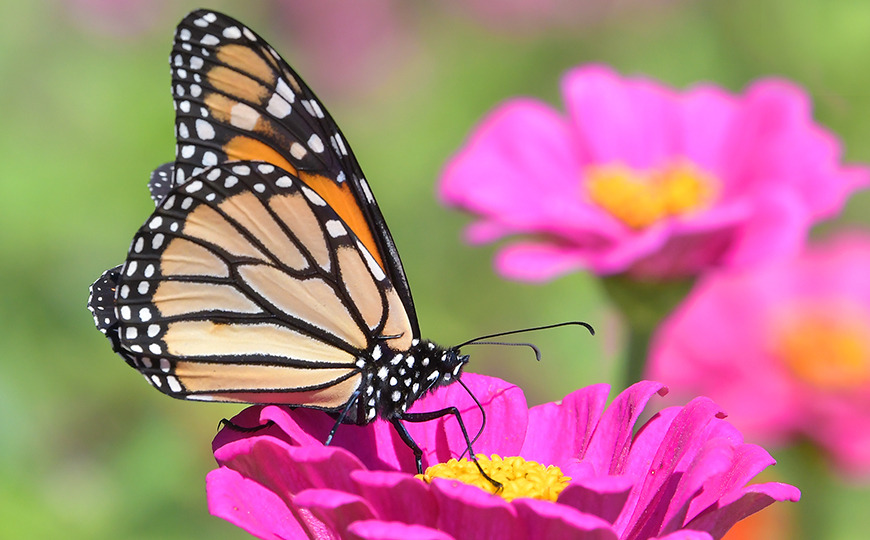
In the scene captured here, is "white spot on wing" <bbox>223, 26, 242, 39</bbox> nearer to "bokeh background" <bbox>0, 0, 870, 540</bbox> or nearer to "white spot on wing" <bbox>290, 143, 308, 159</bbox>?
"white spot on wing" <bbox>290, 143, 308, 159</bbox>

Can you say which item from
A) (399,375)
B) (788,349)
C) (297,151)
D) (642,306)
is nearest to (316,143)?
(297,151)

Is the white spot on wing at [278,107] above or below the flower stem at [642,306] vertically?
below

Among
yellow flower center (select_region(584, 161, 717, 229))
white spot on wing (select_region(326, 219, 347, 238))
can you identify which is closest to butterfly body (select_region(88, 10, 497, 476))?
white spot on wing (select_region(326, 219, 347, 238))

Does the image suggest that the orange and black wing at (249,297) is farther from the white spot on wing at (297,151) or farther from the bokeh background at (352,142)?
the bokeh background at (352,142)

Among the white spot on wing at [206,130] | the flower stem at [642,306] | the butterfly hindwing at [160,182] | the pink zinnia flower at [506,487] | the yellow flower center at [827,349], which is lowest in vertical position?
the pink zinnia flower at [506,487]

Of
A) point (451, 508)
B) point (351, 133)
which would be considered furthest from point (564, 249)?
point (351, 133)

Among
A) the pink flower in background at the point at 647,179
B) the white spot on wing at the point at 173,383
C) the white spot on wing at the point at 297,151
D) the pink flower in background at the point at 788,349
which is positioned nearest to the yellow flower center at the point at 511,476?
the white spot on wing at the point at 173,383
